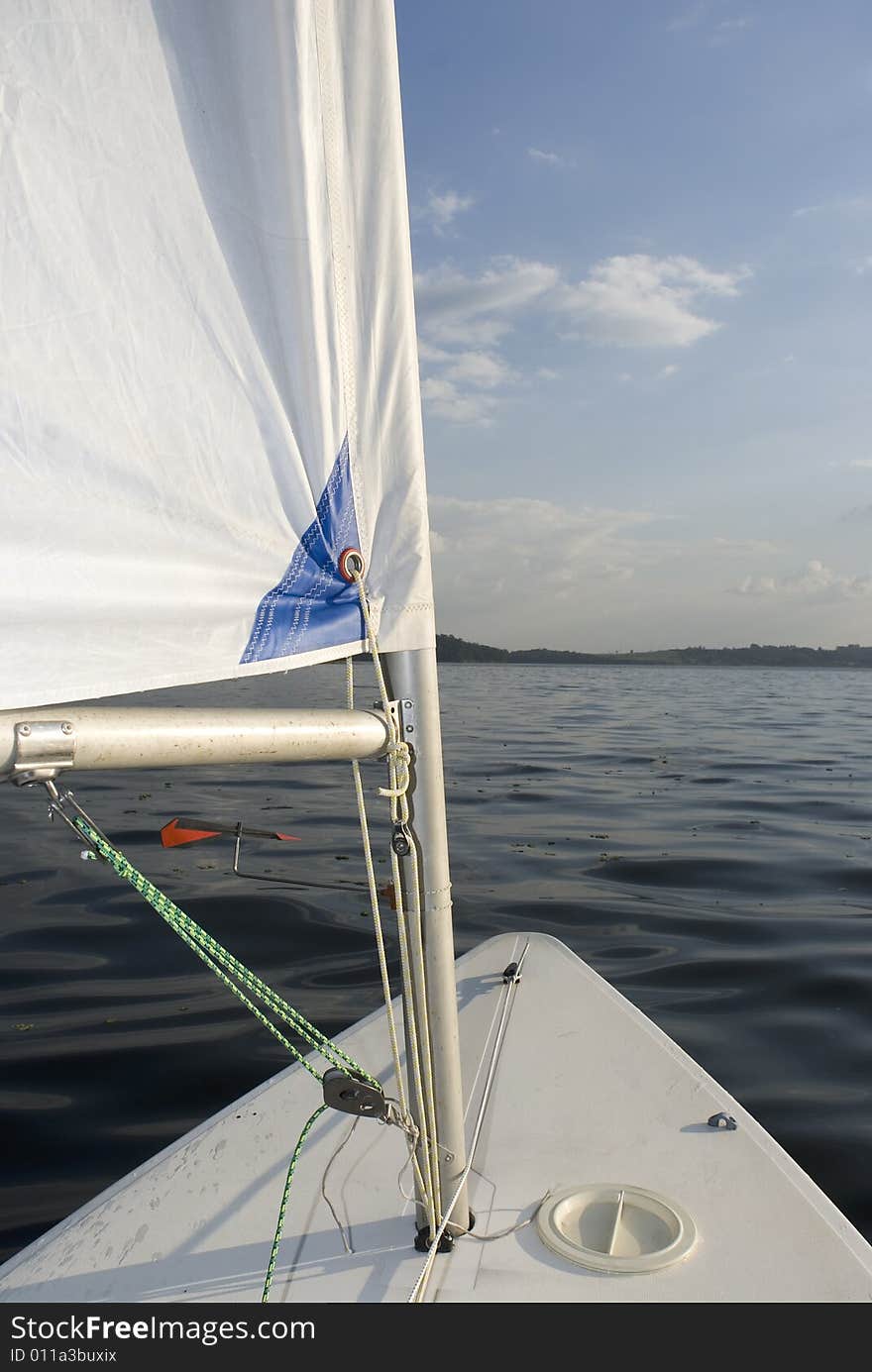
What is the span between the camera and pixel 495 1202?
271 centimetres

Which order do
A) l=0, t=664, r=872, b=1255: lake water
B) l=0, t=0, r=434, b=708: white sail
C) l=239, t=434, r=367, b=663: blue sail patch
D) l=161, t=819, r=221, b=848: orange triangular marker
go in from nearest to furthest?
l=0, t=0, r=434, b=708: white sail < l=239, t=434, r=367, b=663: blue sail patch < l=161, t=819, r=221, b=848: orange triangular marker < l=0, t=664, r=872, b=1255: lake water

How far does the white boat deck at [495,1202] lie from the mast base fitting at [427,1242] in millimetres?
25

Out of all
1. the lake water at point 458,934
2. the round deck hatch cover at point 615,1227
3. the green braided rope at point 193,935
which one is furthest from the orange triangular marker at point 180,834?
the round deck hatch cover at point 615,1227

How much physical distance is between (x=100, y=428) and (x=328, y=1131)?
99.6 inches

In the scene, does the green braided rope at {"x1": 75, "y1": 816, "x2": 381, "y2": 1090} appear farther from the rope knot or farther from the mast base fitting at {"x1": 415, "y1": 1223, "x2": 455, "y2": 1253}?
the mast base fitting at {"x1": 415, "y1": 1223, "x2": 455, "y2": 1253}

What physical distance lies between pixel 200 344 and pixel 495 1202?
2480 mm

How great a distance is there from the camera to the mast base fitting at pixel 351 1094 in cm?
210

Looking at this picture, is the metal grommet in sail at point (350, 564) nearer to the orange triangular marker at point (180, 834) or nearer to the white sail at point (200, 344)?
the white sail at point (200, 344)

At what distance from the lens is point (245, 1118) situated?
332 centimetres

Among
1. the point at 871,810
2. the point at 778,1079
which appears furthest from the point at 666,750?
the point at 778,1079

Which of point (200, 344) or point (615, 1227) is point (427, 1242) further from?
point (200, 344)

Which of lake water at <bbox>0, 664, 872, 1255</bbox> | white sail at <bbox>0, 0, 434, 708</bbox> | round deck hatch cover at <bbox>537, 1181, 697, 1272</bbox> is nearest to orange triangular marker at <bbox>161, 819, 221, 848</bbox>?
white sail at <bbox>0, 0, 434, 708</bbox>

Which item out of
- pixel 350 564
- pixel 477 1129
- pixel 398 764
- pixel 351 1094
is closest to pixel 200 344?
pixel 350 564

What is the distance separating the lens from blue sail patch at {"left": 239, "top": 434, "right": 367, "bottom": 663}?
204 centimetres
